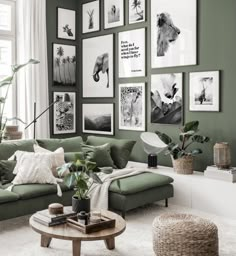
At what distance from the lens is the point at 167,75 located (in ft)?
18.9

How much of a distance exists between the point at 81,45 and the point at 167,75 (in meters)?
1.87

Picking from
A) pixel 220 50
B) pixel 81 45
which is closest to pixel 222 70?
pixel 220 50

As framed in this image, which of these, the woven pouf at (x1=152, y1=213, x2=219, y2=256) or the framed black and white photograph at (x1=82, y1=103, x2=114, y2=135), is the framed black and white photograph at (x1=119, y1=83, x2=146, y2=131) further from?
the woven pouf at (x1=152, y1=213, x2=219, y2=256)

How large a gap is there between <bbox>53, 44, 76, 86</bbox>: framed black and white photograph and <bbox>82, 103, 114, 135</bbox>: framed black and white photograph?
515 millimetres

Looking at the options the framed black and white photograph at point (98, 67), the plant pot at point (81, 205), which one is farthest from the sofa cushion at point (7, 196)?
the framed black and white photograph at point (98, 67)

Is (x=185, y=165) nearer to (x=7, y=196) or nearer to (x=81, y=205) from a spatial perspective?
(x=81, y=205)

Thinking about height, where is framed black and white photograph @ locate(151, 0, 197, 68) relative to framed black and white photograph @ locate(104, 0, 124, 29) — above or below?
below

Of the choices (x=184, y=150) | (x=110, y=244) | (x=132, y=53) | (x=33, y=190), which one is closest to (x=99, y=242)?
(x=110, y=244)

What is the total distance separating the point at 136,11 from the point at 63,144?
7.23ft

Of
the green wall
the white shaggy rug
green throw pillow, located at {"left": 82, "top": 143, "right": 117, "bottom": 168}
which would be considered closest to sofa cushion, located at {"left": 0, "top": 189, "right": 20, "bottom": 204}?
the white shaggy rug

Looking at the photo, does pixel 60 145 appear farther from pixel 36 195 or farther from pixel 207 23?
pixel 207 23

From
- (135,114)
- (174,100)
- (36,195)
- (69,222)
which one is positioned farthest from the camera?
(135,114)

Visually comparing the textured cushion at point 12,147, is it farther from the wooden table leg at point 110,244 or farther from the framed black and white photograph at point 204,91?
the framed black and white photograph at point 204,91

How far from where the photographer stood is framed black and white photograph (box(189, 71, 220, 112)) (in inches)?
206
